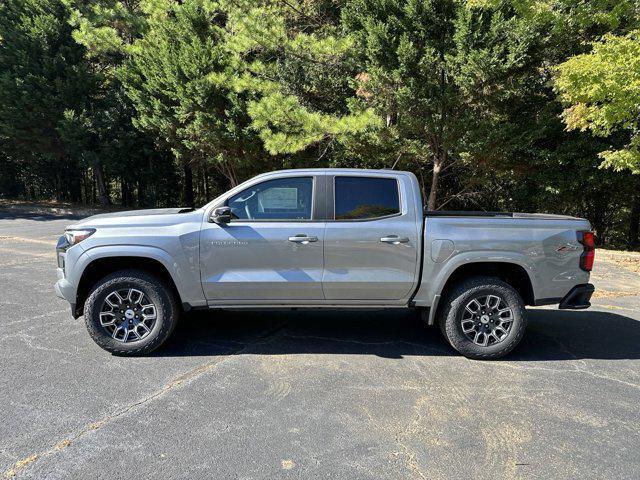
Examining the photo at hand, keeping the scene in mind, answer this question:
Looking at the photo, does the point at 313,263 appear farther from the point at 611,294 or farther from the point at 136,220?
the point at 611,294

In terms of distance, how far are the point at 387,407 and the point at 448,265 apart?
1612 millimetres

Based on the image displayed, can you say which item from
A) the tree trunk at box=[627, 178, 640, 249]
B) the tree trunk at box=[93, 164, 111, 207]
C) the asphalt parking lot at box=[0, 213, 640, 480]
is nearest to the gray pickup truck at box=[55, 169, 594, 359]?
the asphalt parking lot at box=[0, 213, 640, 480]

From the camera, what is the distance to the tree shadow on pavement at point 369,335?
14.9 ft

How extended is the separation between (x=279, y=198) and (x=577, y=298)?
128 inches

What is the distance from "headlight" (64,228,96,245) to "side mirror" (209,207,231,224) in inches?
47.1

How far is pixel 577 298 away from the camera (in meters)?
4.38

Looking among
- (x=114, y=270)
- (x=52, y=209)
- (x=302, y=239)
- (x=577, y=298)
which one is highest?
(x=52, y=209)

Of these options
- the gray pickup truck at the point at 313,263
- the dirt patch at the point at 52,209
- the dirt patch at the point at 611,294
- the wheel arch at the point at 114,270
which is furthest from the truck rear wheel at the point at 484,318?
the dirt patch at the point at 52,209

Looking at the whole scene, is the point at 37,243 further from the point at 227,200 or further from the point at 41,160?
the point at 41,160

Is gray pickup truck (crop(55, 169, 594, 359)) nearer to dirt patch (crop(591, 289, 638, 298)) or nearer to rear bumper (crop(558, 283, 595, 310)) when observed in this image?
rear bumper (crop(558, 283, 595, 310))

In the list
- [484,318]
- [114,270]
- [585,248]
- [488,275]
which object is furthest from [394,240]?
[114,270]

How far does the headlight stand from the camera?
4246 millimetres

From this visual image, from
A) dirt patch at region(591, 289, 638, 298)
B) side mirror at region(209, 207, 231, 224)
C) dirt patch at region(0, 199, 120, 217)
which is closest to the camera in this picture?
side mirror at region(209, 207, 231, 224)

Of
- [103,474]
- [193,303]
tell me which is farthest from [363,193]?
[103,474]
